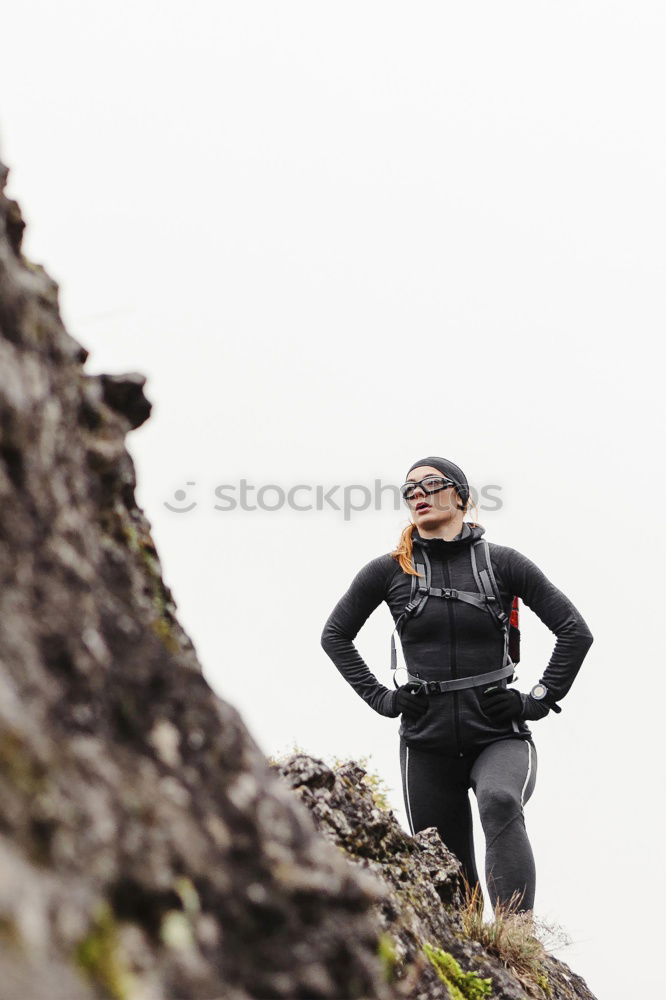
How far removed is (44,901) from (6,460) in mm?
991

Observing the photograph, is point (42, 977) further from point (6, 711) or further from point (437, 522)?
point (437, 522)

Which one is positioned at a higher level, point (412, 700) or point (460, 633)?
point (460, 633)

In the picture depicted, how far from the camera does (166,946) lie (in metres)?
1.82

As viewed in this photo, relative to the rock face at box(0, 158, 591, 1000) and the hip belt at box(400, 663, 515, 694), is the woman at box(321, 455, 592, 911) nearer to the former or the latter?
the hip belt at box(400, 663, 515, 694)

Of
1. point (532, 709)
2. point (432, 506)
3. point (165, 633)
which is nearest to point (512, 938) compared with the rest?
point (532, 709)

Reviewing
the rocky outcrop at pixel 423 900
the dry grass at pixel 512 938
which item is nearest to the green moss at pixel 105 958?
the rocky outcrop at pixel 423 900

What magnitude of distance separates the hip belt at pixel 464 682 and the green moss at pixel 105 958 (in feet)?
18.0

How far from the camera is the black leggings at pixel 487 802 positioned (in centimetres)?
634

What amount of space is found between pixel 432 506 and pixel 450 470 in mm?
407

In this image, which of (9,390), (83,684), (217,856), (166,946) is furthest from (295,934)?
→ (9,390)

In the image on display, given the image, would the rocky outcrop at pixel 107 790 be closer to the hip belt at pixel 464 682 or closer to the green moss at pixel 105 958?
the green moss at pixel 105 958

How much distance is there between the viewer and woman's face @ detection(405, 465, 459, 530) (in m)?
7.58

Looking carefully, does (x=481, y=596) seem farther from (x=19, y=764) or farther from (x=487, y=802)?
(x=19, y=764)

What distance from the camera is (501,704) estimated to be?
691cm
